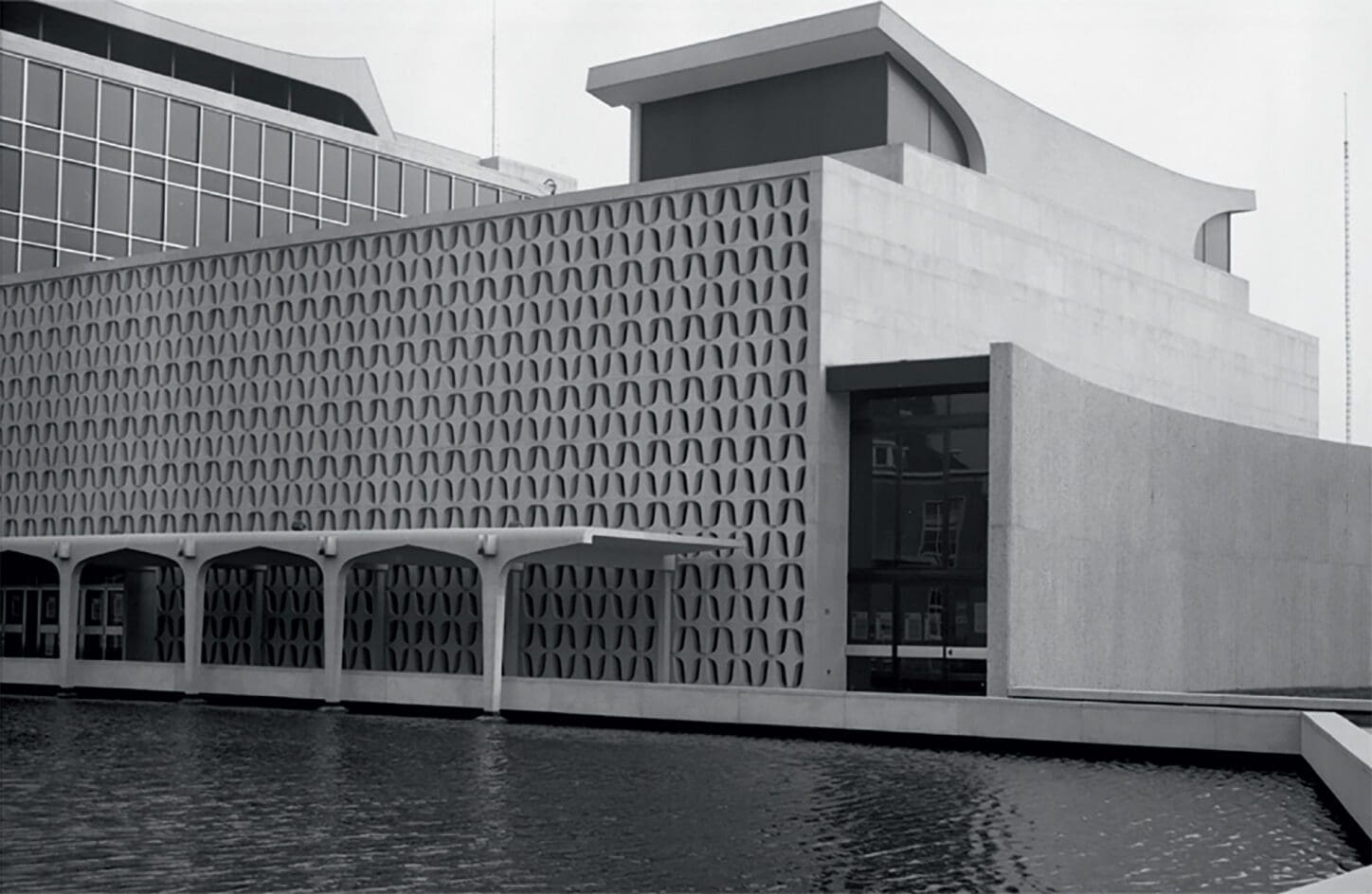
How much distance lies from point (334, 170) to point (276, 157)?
2184 millimetres

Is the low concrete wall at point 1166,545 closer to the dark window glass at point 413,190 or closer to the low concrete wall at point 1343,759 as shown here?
the low concrete wall at point 1343,759

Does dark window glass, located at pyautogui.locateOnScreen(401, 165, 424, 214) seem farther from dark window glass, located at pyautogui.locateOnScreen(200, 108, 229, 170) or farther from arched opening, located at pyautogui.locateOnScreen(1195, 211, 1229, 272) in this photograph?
arched opening, located at pyautogui.locateOnScreen(1195, 211, 1229, 272)

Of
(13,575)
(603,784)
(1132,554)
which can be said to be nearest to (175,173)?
(13,575)

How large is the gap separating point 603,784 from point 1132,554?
17.9m

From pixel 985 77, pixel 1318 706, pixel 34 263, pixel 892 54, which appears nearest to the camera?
pixel 1318 706

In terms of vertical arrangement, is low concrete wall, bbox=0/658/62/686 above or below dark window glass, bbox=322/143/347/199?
below

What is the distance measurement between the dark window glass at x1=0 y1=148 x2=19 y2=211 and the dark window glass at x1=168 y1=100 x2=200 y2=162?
4.54 m

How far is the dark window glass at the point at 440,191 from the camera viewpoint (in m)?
60.8

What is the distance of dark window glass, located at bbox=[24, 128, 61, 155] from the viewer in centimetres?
5081

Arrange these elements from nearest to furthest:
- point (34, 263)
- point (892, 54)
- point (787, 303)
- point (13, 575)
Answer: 1. point (787, 303)
2. point (892, 54)
3. point (13, 575)
4. point (34, 263)

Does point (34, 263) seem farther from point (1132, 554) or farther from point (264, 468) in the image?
point (1132, 554)

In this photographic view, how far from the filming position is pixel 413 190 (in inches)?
2371

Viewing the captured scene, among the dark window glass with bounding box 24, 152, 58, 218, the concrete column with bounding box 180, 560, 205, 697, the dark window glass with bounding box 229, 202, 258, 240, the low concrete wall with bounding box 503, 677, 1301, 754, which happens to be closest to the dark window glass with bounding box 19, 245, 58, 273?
the dark window glass with bounding box 24, 152, 58, 218

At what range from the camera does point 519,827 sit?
1734 centimetres
